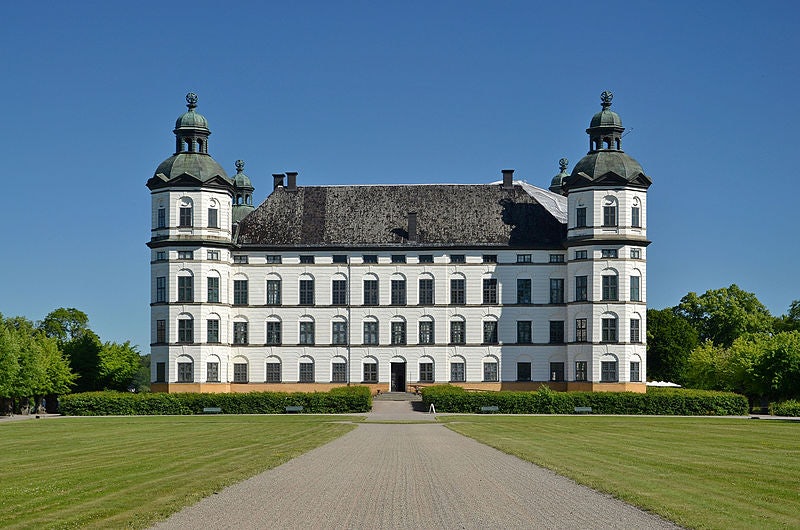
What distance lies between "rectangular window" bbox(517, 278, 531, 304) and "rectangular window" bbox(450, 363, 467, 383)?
706 cm

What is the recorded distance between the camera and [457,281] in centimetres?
8619

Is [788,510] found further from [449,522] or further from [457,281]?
[457,281]

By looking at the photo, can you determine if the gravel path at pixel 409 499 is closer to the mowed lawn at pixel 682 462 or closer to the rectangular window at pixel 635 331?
the mowed lawn at pixel 682 462

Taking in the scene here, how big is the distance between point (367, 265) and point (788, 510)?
222 ft

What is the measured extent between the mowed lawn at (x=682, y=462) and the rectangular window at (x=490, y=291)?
3062 centimetres

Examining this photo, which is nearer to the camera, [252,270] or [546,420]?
[546,420]

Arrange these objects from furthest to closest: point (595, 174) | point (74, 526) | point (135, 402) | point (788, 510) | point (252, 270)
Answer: point (252, 270), point (595, 174), point (135, 402), point (788, 510), point (74, 526)

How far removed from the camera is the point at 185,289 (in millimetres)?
82562

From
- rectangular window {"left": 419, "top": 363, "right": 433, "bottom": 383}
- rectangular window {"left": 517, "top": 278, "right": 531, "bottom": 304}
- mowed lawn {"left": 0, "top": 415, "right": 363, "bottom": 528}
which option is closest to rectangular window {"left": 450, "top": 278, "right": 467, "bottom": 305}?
rectangular window {"left": 517, "top": 278, "right": 531, "bottom": 304}

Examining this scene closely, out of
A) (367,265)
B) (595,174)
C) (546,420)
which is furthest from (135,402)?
(595,174)

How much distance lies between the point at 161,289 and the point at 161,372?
642cm


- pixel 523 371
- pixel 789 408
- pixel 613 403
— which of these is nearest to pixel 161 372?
pixel 523 371

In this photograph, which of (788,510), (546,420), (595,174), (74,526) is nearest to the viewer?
(74,526)

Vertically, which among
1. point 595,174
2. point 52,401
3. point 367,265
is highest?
point 595,174
